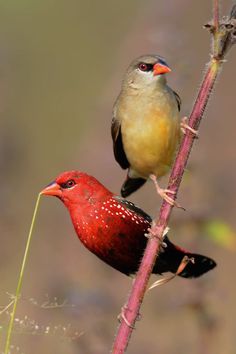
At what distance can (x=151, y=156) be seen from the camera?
4750mm

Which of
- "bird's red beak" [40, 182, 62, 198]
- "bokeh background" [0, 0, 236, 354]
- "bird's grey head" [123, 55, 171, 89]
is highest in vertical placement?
"bird's grey head" [123, 55, 171, 89]

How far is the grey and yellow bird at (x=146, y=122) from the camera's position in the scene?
4.65m

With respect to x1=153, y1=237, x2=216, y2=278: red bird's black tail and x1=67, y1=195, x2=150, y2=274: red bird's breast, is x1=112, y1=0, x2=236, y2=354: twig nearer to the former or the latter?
x1=67, y1=195, x2=150, y2=274: red bird's breast

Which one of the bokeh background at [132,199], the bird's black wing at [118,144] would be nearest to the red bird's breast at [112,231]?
the bokeh background at [132,199]

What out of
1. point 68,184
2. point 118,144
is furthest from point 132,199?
point 68,184

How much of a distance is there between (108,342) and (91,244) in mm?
1223

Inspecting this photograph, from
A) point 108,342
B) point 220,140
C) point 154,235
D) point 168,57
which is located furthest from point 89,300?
point 220,140

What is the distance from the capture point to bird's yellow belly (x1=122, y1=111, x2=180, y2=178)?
4.61 m

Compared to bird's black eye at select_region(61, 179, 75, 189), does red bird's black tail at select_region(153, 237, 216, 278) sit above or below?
below

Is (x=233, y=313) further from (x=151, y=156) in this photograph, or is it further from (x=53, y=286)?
(x=151, y=156)

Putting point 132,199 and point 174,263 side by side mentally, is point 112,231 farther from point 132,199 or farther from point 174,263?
point 132,199

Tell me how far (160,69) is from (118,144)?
59 centimetres

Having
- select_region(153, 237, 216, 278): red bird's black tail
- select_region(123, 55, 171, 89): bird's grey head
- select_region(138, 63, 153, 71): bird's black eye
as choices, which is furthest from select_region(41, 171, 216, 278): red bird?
select_region(138, 63, 153, 71): bird's black eye

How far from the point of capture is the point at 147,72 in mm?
4918
